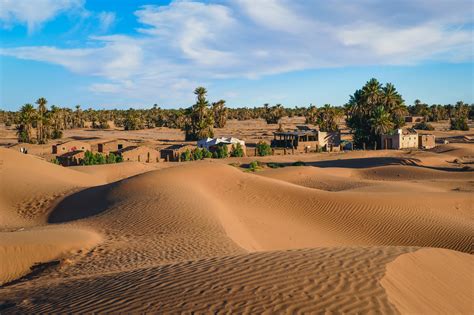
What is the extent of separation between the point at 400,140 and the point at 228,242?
48.6 meters

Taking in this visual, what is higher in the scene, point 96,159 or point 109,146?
point 109,146

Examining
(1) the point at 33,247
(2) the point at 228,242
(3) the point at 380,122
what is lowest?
(2) the point at 228,242

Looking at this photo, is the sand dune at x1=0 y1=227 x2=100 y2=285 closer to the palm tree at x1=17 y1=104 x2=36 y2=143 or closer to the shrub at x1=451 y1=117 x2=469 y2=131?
the palm tree at x1=17 y1=104 x2=36 y2=143

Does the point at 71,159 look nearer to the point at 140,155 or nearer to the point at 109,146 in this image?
the point at 140,155

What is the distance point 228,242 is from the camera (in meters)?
14.4

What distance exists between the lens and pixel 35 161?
32.4 meters

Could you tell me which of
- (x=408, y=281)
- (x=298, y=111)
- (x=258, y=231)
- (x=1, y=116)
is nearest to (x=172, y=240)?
(x=258, y=231)

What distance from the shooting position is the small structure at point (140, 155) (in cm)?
4634

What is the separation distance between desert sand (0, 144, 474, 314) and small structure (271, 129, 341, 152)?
21782 millimetres

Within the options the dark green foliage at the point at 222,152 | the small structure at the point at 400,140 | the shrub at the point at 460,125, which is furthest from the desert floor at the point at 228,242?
the shrub at the point at 460,125

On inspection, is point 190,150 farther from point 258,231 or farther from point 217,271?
point 217,271

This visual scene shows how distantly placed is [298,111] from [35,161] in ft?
408

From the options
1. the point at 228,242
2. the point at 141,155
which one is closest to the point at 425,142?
the point at 141,155

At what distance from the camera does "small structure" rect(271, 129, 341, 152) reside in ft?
197
